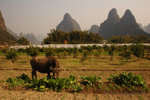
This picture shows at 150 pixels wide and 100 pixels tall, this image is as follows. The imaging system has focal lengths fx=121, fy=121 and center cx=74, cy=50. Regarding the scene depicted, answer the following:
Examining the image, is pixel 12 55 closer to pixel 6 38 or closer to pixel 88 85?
pixel 88 85

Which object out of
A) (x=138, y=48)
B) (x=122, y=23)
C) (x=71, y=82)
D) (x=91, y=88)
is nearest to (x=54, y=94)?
(x=71, y=82)

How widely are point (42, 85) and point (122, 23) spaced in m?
191

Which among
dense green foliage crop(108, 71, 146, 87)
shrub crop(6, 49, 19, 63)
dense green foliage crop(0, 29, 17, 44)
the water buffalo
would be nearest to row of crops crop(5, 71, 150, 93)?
dense green foliage crop(108, 71, 146, 87)

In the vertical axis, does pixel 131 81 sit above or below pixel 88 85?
above

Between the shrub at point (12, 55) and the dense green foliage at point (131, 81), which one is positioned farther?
the shrub at point (12, 55)

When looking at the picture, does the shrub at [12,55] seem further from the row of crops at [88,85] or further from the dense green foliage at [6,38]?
the dense green foliage at [6,38]

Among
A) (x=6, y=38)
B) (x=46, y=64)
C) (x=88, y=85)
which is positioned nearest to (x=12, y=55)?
(x=46, y=64)

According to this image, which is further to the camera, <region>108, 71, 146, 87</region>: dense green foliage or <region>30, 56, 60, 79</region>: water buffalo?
<region>30, 56, 60, 79</region>: water buffalo

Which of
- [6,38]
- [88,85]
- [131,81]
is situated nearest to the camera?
[88,85]

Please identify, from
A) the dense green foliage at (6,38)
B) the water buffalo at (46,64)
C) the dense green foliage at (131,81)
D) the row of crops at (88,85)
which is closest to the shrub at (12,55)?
the water buffalo at (46,64)

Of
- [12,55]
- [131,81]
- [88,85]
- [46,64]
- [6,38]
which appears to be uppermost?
[6,38]

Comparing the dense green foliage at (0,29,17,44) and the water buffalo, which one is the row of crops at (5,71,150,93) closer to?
the water buffalo

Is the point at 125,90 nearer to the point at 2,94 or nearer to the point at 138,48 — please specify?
the point at 2,94

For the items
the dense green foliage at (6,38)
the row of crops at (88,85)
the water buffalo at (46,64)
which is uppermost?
the dense green foliage at (6,38)
